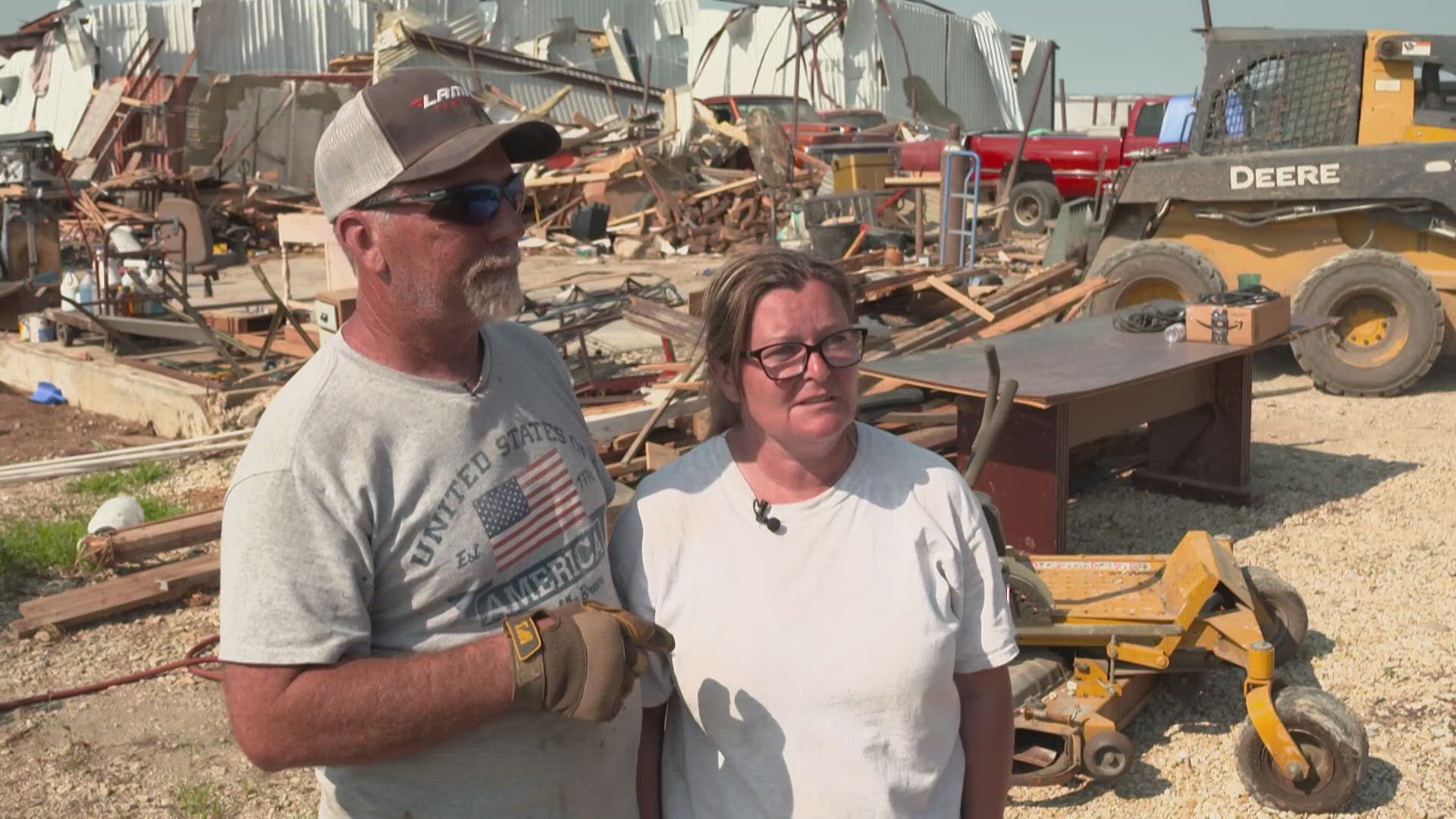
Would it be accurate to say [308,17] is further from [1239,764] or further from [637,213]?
[1239,764]

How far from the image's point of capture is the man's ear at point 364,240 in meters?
2.06

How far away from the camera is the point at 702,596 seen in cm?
218

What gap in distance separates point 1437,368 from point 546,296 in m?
8.10

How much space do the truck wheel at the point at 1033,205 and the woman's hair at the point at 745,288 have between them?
18253 mm

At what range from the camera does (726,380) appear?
235 cm

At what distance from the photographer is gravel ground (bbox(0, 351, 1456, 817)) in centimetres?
426

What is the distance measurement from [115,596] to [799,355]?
4693mm

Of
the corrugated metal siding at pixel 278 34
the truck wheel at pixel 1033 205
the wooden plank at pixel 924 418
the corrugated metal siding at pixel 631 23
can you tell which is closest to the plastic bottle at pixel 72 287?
the wooden plank at pixel 924 418

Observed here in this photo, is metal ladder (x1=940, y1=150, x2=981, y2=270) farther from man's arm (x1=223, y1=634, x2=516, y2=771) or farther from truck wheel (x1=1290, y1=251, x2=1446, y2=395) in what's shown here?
man's arm (x1=223, y1=634, x2=516, y2=771)

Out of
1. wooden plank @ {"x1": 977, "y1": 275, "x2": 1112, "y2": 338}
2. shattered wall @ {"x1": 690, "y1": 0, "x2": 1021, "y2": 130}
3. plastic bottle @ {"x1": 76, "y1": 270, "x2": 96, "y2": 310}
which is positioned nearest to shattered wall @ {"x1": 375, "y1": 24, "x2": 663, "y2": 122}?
shattered wall @ {"x1": 690, "y1": 0, "x2": 1021, "y2": 130}

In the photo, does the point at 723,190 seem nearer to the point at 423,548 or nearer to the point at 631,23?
the point at 631,23

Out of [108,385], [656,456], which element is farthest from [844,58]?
[656,456]

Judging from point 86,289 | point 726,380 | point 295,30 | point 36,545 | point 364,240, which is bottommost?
point 36,545

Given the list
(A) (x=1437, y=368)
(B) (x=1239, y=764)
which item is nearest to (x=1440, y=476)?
(A) (x=1437, y=368)
